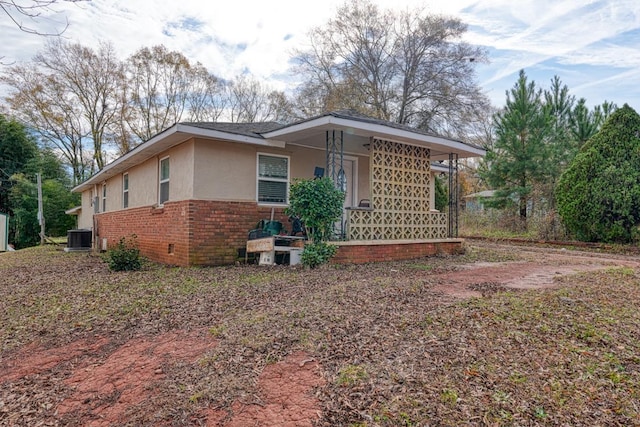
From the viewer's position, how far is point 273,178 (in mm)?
8516

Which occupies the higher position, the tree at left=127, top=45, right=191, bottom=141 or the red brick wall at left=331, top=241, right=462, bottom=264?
the tree at left=127, top=45, right=191, bottom=141

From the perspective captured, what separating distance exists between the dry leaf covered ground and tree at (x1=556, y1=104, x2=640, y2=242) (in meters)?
7.15

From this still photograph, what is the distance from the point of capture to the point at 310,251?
6922mm

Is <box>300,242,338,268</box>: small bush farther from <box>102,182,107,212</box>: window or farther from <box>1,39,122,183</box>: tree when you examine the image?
<box>1,39,122,183</box>: tree

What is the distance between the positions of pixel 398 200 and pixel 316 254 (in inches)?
109

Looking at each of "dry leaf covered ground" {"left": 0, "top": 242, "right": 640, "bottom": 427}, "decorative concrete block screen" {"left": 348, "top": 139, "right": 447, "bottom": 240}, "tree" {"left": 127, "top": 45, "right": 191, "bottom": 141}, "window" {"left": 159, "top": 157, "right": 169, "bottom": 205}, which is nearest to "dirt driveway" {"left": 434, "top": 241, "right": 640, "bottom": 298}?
"dry leaf covered ground" {"left": 0, "top": 242, "right": 640, "bottom": 427}

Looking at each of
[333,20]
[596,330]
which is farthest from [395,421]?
[333,20]

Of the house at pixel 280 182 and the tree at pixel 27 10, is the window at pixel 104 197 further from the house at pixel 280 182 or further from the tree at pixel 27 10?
the tree at pixel 27 10

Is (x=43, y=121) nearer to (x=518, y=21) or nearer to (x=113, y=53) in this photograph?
(x=113, y=53)

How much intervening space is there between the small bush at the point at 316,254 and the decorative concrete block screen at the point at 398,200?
2.54 ft

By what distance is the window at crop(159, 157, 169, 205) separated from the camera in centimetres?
913

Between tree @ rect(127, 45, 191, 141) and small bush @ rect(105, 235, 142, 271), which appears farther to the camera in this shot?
tree @ rect(127, 45, 191, 141)

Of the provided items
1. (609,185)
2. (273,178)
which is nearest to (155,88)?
(273,178)

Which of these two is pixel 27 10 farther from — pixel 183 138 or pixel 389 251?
pixel 389 251
